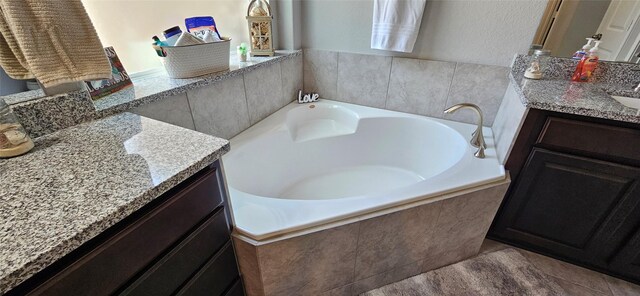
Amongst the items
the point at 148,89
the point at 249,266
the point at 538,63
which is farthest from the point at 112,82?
the point at 538,63

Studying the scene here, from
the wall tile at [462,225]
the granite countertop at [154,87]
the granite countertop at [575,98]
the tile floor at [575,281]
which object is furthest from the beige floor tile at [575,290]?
the granite countertop at [154,87]

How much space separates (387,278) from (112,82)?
1.46 meters

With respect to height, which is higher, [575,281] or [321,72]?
[321,72]

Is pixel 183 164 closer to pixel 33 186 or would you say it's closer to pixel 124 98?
pixel 33 186

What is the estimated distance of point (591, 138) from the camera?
109cm

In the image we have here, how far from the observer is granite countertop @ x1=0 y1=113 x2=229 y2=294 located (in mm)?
449

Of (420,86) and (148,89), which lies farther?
A: (420,86)

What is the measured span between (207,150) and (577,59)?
6.00ft

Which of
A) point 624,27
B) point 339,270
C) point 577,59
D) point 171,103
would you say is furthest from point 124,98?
point 624,27

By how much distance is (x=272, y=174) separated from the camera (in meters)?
1.65

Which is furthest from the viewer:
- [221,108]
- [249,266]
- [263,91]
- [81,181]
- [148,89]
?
[263,91]

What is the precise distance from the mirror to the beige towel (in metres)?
1.96

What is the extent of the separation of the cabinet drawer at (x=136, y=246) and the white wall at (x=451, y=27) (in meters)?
1.46

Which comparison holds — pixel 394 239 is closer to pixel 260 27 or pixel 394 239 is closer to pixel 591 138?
pixel 591 138
